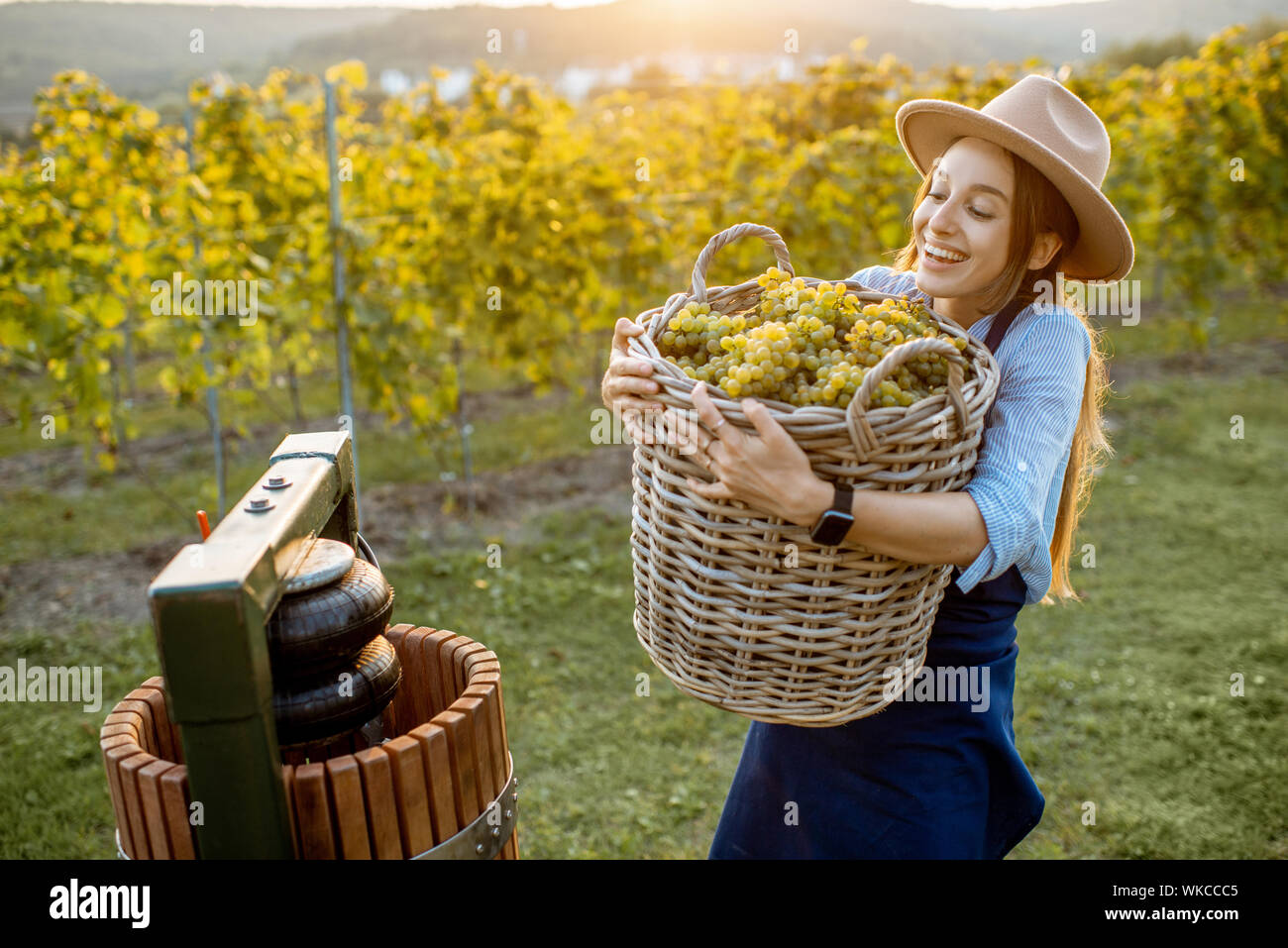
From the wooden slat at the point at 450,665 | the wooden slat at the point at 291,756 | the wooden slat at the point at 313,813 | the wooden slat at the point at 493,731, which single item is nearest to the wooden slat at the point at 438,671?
the wooden slat at the point at 450,665

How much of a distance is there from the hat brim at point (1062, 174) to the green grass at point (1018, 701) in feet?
6.91

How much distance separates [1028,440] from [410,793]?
1.16 meters

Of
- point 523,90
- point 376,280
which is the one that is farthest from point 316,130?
point 376,280

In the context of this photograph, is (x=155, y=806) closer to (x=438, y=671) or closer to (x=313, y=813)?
(x=313, y=813)

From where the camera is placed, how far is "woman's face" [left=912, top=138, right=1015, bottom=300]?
1.84 meters

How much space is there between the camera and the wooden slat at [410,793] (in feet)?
4.82

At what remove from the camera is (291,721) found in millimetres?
1482

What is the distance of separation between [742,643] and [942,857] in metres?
0.70

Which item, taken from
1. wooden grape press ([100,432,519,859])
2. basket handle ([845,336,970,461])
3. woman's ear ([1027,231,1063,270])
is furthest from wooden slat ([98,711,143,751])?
woman's ear ([1027,231,1063,270])

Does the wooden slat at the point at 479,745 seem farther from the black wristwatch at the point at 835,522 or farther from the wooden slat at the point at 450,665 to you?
the black wristwatch at the point at 835,522

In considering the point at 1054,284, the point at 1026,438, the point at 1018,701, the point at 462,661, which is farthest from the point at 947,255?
the point at 1018,701

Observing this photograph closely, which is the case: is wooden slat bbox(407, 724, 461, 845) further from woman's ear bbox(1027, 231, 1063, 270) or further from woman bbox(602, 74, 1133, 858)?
woman's ear bbox(1027, 231, 1063, 270)

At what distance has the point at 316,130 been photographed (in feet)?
27.8
